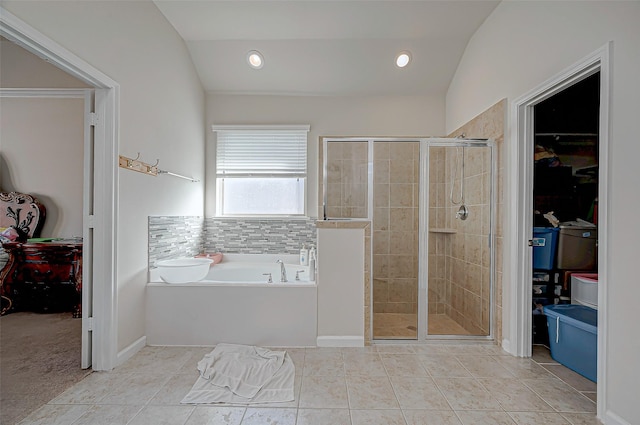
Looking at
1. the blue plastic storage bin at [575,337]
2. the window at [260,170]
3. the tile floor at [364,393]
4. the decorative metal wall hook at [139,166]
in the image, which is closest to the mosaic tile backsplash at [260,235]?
the window at [260,170]

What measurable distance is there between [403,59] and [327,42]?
85 cm

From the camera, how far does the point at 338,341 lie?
2.67 meters

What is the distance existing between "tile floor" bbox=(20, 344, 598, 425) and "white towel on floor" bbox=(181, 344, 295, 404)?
0.22 ft

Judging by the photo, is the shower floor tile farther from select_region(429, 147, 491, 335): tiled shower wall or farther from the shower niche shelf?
the shower niche shelf

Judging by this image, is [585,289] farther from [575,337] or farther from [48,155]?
[48,155]

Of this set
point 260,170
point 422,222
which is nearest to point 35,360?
point 260,170

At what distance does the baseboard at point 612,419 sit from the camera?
5.14 ft

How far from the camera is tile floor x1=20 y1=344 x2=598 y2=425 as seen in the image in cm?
173

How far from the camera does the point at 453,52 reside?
3432 mm

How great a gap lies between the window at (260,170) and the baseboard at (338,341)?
1.69 m

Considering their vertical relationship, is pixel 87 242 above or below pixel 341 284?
above

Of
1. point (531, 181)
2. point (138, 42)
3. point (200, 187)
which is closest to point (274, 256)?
Result: point (200, 187)

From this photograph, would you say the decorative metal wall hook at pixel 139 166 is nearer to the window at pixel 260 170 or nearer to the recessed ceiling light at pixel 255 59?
the window at pixel 260 170

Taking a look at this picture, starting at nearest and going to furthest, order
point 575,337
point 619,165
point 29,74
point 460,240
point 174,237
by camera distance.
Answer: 1. point 619,165
2. point 575,337
3. point 29,74
4. point 460,240
5. point 174,237
